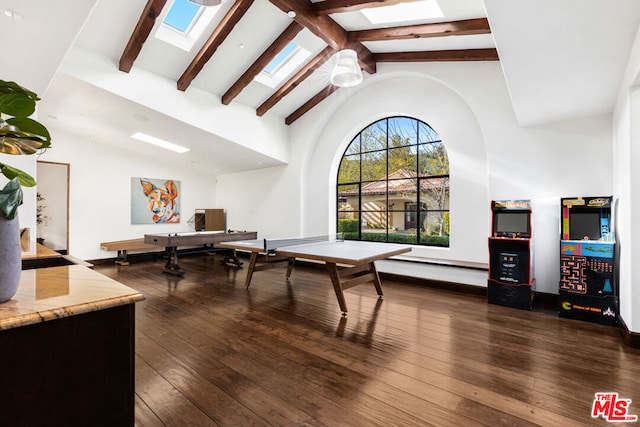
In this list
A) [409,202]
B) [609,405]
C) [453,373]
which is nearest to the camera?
[609,405]

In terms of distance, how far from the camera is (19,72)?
9.85 feet

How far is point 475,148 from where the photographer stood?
4543 millimetres

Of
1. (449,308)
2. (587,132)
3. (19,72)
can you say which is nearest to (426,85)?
(587,132)

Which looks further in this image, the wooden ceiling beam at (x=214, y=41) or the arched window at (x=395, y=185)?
the arched window at (x=395, y=185)

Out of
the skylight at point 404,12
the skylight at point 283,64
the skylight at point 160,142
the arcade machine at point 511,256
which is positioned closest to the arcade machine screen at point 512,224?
the arcade machine at point 511,256

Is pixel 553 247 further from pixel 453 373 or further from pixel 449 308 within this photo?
pixel 453 373

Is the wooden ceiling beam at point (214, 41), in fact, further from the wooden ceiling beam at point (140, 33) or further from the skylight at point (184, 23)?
the wooden ceiling beam at point (140, 33)

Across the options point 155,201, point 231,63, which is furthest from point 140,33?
point 155,201

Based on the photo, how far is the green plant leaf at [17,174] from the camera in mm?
942

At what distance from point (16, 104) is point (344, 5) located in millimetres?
3757

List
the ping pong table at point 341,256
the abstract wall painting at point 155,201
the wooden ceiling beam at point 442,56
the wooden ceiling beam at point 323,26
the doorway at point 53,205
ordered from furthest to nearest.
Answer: the abstract wall painting at point 155,201
the doorway at point 53,205
the wooden ceiling beam at point 442,56
the wooden ceiling beam at point 323,26
the ping pong table at point 341,256

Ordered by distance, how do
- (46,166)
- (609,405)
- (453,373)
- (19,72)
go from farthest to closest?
Result: (46,166) → (19,72) → (453,373) → (609,405)

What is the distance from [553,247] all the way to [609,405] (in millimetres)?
2484

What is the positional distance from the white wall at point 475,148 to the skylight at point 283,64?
1180mm
